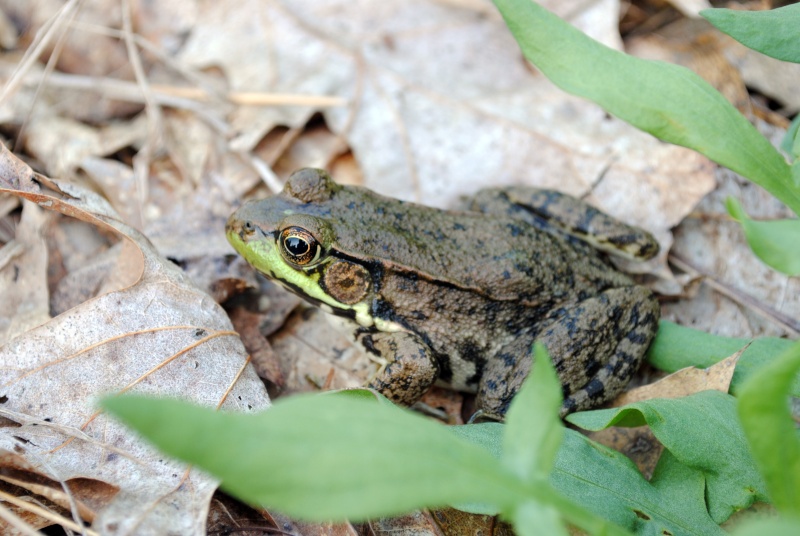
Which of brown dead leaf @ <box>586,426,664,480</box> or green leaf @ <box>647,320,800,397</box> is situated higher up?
green leaf @ <box>647,320,800,397</box>

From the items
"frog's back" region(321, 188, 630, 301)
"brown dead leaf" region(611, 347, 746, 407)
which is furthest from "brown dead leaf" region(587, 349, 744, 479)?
"frog's back" region(321, 188, 630, 301)

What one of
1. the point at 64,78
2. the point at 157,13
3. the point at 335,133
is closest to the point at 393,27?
the point at 335,133

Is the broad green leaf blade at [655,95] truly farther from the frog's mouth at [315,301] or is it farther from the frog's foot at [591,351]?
the frog's mouth at [315,301]

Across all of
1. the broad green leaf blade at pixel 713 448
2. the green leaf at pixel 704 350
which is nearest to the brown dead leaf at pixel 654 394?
the green leaf at pixel 704 350

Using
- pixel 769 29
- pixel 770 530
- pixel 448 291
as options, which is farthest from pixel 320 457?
pixel 769 29

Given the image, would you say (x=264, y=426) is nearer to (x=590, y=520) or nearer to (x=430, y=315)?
(x=590, y=520)

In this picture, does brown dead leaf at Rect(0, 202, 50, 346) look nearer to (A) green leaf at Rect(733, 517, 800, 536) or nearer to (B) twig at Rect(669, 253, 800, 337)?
(A) green leaf at Rect(733, 517, 800, 536)
